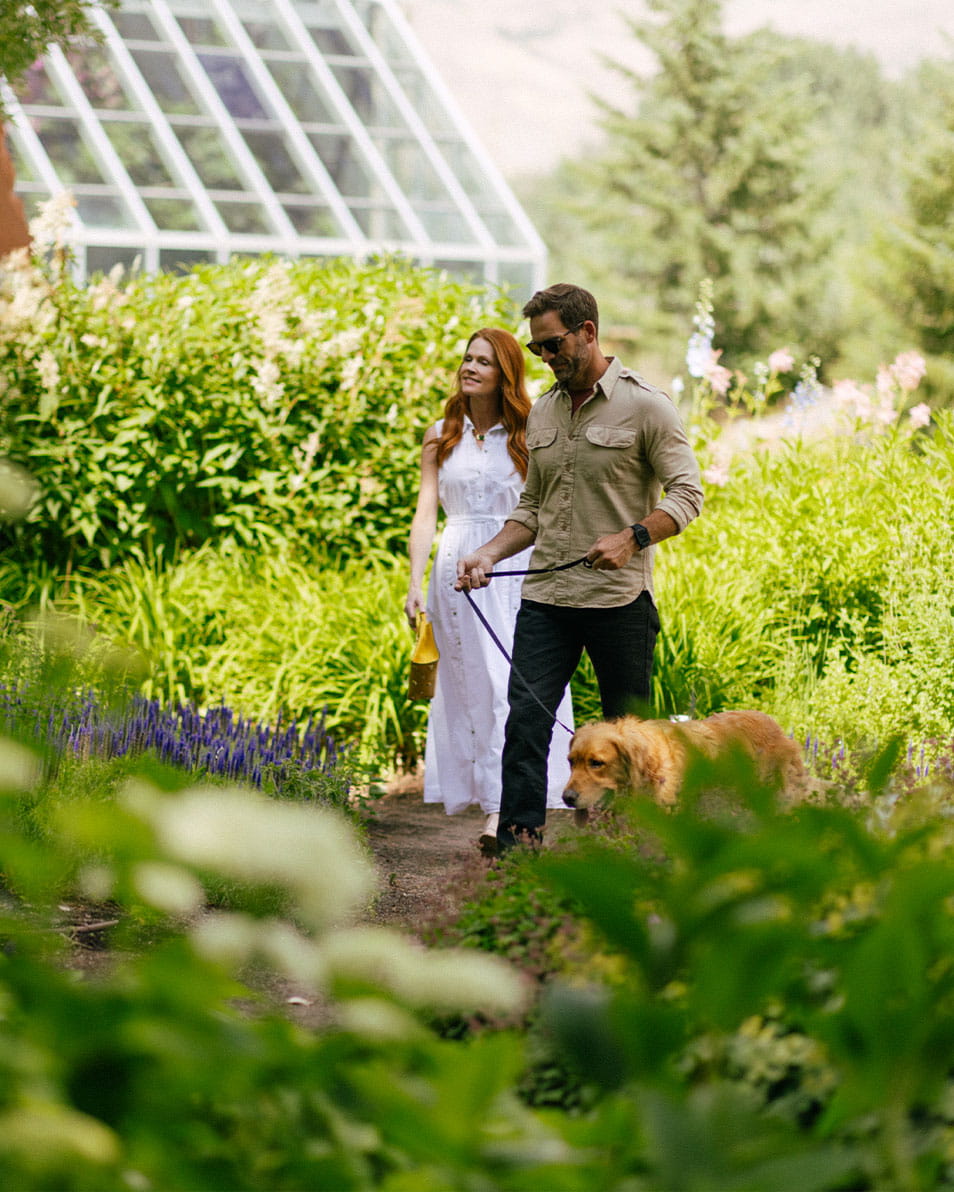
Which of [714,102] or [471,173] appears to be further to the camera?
[714,102]

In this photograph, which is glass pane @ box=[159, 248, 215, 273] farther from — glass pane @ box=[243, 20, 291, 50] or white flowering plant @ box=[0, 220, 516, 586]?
white flowering plant @ box=[0, 220, 516, 586]

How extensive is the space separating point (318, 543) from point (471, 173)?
855 cm

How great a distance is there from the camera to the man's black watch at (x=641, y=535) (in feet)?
12.2

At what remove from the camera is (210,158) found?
43.8ft

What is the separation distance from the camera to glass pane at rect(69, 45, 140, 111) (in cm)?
1339

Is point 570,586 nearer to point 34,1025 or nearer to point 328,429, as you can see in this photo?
point 34,1025

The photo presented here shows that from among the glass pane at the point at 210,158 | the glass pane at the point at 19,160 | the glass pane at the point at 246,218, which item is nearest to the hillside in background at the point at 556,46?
the glass pane at the point at 210,158

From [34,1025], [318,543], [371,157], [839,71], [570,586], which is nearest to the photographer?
[34,1025]

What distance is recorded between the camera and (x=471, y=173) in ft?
47.4

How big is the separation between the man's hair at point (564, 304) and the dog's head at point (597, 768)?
49.6 inches

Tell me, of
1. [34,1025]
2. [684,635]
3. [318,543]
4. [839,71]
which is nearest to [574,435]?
[684,635]

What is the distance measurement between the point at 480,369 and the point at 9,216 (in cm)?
420

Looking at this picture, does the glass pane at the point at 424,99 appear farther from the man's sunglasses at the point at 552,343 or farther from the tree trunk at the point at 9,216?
the man's sunglasses at the point at 552,343

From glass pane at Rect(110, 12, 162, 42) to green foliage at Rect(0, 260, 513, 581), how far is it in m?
8.00
